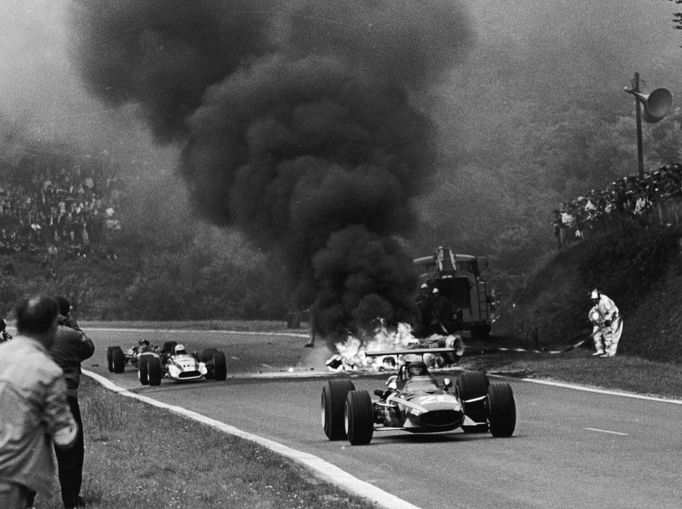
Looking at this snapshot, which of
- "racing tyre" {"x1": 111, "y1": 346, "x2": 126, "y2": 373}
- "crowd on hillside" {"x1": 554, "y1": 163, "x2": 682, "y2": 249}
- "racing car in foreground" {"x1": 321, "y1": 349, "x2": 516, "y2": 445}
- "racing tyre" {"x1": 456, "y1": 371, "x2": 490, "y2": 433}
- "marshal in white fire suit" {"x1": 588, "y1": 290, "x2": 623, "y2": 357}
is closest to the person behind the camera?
"racing car in foreground" {"x1": 321, "y1": 349, "x2": 516, "y2": 445}

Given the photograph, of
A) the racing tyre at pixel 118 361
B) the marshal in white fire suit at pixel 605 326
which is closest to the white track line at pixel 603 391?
the marshal in white fire suit at pixel 605 326

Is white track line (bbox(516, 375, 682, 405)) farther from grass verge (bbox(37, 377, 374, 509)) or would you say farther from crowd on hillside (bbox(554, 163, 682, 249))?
crowd on hillside (bbox(554, 163, 682, 249))

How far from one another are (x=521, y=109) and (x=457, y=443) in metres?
99.0

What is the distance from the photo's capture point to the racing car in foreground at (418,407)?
15.0 metres

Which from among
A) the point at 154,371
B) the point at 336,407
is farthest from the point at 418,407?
the point at 154,371

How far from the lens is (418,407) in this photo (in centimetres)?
1497

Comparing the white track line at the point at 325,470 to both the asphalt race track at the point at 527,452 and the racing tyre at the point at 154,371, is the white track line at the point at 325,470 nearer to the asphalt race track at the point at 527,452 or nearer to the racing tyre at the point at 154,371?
Result: the asphalt race track at the point at 527,452

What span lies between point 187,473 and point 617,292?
25.7 meters

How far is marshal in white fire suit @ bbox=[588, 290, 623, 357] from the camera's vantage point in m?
30.3

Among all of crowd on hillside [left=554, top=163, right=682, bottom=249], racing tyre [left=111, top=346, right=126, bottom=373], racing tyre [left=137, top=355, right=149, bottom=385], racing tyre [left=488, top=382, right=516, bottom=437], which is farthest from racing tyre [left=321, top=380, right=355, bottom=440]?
crowd on hillside [left=554, top=163, right=682, bottom=249]

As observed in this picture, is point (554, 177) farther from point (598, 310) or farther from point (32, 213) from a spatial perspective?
point (598, 310)

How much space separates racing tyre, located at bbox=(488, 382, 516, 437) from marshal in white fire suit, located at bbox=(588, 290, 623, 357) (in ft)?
50.4

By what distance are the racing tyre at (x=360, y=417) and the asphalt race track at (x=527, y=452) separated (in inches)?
5.9

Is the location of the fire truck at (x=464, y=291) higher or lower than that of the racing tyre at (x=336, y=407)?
higher
